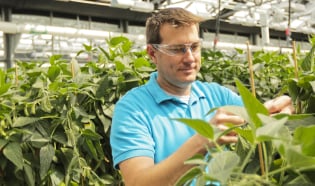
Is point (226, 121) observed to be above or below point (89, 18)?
below

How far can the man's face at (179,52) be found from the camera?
3.30 ft

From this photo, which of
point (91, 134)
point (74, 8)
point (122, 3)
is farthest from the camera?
point (74, 8)

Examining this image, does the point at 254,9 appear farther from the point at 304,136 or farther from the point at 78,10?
the point at 304,136

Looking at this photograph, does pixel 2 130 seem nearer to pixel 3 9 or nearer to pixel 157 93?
pixel 157 93

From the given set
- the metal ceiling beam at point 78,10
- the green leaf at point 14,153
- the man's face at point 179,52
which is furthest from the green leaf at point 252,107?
the metal ceiling beam at point 78,10

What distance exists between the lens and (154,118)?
40.1 inches

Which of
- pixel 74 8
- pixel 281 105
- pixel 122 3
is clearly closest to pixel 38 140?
pixel 281 105

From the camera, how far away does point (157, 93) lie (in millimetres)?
1061

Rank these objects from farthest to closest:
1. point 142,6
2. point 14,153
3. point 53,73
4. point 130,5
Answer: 1. point 142,6
2. point 130,5
3. point 53,73
4. point 14,153

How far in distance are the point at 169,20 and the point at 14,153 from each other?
2.30 ft

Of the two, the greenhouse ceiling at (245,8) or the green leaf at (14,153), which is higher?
the greenhouse ceiling at (245,8)

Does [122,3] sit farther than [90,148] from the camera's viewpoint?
Yes

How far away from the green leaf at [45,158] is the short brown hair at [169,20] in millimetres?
576

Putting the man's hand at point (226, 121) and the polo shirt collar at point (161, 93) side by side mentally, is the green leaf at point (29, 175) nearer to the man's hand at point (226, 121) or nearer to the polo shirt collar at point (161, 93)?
the polo shirt collar at point (161, 93)
